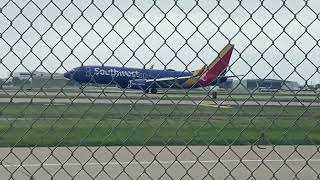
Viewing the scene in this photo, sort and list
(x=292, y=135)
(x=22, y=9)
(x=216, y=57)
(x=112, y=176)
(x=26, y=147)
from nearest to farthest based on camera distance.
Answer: (x=22, y=9) < (x=216, y=57) < (x=112, y=176) < (x=26, y=147) < (x=292, y=135)

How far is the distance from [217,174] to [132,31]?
5424 mm

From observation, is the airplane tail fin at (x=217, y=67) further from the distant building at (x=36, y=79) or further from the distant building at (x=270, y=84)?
the distant building at (x=36, y=79)

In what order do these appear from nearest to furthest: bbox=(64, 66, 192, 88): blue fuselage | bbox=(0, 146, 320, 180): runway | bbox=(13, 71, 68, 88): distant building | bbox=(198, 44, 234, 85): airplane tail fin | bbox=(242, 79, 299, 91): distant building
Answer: bbox=(13, 71, 68, 88): distant building < bbox=(198, 44, 234, 85): airplane tail fin < bbox=(64, 66, 192, 88): blue fuselage < bbox=(242, 79, 299, 91): distant building < bbox=(0, 146, 320, 180): runway

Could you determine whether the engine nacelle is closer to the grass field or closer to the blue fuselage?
the blue fuselage

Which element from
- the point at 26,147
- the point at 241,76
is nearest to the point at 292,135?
the point at 26,147

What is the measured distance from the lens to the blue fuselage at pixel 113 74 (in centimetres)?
487

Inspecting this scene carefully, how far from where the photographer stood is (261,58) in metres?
4.72

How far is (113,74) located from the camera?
5.40 m

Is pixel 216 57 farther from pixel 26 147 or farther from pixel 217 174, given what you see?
pixel 26 147

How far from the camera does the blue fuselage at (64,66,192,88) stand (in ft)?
16.0

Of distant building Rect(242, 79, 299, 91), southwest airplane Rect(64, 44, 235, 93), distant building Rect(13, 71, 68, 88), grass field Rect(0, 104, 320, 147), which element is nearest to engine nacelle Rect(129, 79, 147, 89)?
southwest airplane Rect(64, 44, 235, 93)

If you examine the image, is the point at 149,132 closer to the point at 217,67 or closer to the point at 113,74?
the point at 113,74

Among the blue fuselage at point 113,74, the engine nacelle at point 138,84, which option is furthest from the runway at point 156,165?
the blue fuselage at point 113,74

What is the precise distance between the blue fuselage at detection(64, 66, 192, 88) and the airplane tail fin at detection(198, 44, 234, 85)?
13cm
